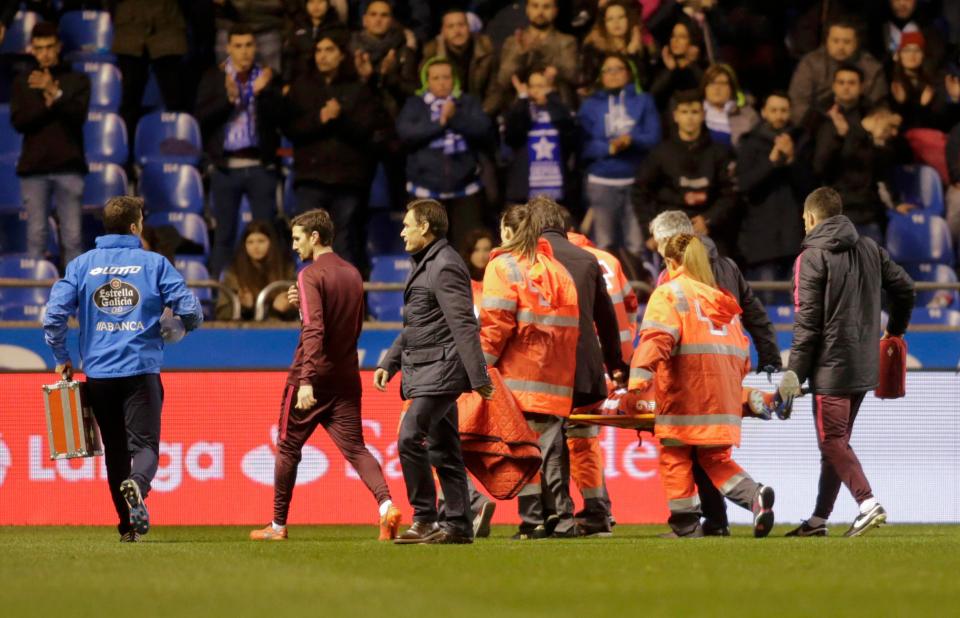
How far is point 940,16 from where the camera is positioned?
18734 millimetres

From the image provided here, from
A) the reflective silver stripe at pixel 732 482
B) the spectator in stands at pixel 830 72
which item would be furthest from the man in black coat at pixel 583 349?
the spectator in stands at pixel 830 72

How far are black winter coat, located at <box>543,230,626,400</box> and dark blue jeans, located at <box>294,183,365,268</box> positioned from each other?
5225 millimetres

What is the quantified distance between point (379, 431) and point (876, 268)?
3.97 metres

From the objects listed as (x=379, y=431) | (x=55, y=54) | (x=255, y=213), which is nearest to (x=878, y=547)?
(x=379, y=431)

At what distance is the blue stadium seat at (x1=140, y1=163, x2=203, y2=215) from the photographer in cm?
1672

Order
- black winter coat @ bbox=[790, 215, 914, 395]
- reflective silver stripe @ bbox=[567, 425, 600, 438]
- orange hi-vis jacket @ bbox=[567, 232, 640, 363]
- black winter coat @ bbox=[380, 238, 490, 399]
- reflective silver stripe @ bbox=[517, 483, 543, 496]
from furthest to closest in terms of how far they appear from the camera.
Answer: orange hi-vis jacket @ bbox=[567, 232, 640, 363] < reflective silver stripe @ bbox=[567, 425, 600, 438] < black winter coat @ bbox=[790, 215, 914, 395] < reflective silver stripe @ bbox=[517, 483, 543, 496] < black winter coat @ bbox=[380, 238, 490, 399]

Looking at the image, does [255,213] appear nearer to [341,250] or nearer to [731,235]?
[341,250]

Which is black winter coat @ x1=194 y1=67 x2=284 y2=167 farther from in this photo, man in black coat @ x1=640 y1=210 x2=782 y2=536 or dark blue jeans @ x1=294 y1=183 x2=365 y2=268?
man in black coat @ x1=640 y1=210 x2=782 y2=536

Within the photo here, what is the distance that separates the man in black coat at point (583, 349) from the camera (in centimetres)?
1053

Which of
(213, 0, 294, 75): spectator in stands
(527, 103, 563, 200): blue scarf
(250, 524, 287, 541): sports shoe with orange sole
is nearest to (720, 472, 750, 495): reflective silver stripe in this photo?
(250, 524, 287, 541): sports shoe with orange sole

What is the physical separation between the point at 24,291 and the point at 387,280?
3.27 m

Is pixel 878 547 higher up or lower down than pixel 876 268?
lower down

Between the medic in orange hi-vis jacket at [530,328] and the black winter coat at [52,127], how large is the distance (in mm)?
6915

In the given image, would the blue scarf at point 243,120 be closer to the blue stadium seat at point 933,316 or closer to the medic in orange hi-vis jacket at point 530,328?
the blue stadium seat at point 933,316
